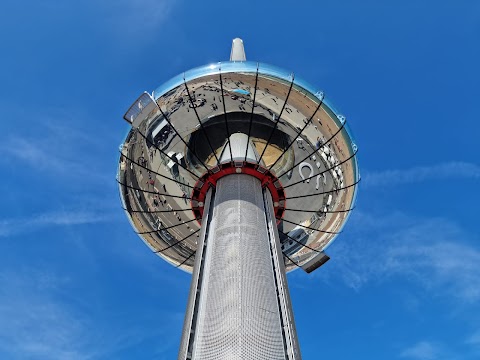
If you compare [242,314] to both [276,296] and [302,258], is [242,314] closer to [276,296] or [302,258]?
[276,296]

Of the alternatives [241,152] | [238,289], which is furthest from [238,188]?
[238,289]

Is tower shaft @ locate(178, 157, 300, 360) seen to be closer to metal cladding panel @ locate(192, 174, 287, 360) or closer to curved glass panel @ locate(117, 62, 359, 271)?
metal cladding panel @ locate(192, 174, 287, 360)

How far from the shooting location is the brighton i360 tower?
12.2 meters

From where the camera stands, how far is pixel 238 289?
12367 mm

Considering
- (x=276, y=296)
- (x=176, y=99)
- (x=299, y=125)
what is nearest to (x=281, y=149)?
(x=299, y=125)

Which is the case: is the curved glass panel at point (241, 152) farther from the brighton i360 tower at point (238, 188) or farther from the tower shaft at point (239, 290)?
the tower shaft at point (239, 290)

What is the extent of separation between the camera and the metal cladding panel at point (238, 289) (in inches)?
444

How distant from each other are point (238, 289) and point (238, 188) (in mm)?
4491

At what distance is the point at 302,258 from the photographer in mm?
20844

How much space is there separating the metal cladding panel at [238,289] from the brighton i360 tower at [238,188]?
31 mm

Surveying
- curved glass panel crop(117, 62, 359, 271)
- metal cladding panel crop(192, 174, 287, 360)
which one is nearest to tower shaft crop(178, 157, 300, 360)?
metal cladding panel crop(192, 174, 287, 360)

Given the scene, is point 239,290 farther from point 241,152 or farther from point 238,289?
point 241,152

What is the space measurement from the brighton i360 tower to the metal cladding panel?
31mm

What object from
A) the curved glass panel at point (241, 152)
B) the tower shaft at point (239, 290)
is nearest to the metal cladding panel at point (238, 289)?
the tower shaft at point (239, 290)
